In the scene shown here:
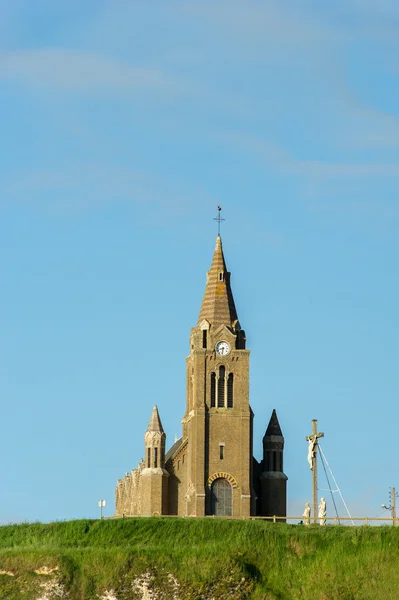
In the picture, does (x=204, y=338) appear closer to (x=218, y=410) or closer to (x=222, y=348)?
(x=222, y=348)

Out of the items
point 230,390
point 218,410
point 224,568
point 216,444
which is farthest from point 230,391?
point 224,568

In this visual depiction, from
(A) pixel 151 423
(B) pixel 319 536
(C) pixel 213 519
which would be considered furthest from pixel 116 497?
(B) pixel 319 536

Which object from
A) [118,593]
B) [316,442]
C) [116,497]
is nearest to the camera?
[118,593]

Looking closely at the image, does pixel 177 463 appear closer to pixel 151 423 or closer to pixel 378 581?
pixel 151 423

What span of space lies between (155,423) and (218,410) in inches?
160

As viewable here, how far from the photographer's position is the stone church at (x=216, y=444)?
107 meters

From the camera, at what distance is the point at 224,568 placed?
7669 centimetres

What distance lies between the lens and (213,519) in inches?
3477

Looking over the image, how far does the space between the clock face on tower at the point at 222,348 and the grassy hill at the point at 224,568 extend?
96.7 ft

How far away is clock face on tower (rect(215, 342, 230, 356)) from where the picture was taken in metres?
110

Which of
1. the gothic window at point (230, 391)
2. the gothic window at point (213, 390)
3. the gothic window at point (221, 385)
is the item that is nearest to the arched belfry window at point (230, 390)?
the gothic window at point (230, 391)

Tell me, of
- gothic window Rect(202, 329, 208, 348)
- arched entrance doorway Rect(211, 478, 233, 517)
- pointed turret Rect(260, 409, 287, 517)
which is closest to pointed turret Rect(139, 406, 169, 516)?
arched entrance doorway Rect(211, 478, 233, 517)

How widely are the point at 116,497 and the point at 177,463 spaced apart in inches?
702

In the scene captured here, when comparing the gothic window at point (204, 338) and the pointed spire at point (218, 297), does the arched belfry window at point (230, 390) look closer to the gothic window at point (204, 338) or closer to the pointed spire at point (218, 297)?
the gothic window at point (204, 338)
